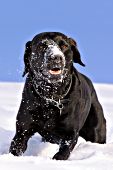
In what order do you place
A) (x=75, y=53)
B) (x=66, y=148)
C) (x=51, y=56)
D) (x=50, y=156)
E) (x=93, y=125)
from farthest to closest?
(x=93, y=125) → (x=50, y=156) → (x=75, y=53) → (x=66, y=148) → (x=51, y=56)

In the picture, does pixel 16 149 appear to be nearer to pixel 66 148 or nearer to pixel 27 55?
pixel 66 148

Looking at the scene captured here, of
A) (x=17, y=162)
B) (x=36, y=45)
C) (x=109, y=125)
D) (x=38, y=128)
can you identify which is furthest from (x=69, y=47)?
(x=109, y=125)

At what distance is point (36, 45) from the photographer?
6719 mm

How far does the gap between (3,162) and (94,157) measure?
1.27 m

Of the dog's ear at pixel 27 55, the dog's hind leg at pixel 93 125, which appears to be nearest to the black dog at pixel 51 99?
the dog's ear at pixel 27 55

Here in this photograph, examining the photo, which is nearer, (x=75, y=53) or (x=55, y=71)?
(x=55, y=71)

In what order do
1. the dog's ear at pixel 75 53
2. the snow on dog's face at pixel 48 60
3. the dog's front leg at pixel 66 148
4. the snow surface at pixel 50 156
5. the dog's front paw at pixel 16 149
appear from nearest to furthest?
the snow surface at pixel 50 156, the snow on dog's face at pixel 48 60, the dog's front leg at pixel 66 148, the dog's front paw at pixel 16 149, the dog's ear at pixel 75 53

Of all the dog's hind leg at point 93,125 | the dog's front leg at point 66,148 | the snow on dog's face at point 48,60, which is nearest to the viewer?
the snow on dog's face at point 48,60

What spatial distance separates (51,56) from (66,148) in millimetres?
1111

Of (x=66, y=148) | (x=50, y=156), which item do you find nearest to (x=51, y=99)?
(x=66, y=148)

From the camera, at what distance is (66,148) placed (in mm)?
6605

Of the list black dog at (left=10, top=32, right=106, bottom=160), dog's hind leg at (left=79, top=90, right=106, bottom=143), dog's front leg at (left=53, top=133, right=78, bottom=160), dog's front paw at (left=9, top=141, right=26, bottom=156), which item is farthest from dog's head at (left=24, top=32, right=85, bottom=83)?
dog's hind leg at (left=79, top=90, right=106, bottom=143)

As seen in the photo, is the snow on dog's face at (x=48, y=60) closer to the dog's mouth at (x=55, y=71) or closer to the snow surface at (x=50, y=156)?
the dog's mouth at (x=55, y=71)

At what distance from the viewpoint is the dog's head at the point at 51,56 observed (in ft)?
20.6
